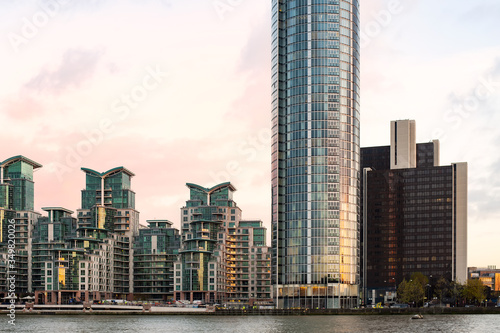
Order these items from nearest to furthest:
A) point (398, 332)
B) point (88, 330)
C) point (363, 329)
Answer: point (398, 332)
point (363, 329)
point (88, 330)

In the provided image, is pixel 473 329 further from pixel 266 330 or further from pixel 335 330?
pixel 266 330

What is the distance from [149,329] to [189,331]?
11.3 m

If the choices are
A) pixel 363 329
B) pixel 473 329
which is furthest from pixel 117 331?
pixel 473 329

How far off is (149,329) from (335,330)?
41757 mm

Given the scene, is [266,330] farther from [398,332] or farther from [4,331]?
[4,331]

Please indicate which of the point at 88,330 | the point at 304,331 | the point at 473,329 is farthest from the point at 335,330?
the point at 88,330

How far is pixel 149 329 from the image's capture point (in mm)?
151750

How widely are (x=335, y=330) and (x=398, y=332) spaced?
12.9m

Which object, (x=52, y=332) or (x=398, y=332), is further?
(x=52, y=332)

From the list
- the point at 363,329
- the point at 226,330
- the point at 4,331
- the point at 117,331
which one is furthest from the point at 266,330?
the point at 4,331

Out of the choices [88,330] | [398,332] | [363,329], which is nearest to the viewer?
[398,332]

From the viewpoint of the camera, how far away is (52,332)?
5477 inches

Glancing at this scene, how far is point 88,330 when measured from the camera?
146000 mm

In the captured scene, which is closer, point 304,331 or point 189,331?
point 304,331
